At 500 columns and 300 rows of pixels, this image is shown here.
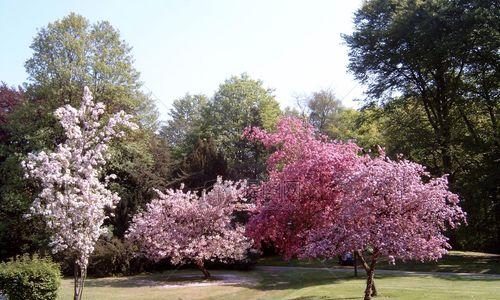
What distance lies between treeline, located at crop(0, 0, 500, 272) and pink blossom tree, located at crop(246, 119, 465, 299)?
1436 cm

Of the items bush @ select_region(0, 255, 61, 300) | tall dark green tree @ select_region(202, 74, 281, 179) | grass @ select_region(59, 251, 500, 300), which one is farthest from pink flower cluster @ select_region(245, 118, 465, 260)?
tall dark green tree @ select_region(202, 74, 281, 179)

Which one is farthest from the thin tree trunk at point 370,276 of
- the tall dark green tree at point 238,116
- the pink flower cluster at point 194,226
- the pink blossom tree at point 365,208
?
the tall dark green tree at point 238,116

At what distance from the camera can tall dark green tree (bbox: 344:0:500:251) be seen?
26.8m

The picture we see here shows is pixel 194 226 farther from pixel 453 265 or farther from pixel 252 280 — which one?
pixel 453 265

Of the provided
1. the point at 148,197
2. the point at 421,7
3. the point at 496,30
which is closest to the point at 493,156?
the point at 496,30

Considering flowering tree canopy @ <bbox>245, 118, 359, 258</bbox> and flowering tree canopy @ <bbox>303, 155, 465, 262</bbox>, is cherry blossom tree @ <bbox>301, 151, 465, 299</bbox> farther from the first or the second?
flowering tree canopy @ <bbox>245, 118, 359, 258</bbox>

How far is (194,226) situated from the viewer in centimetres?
2284

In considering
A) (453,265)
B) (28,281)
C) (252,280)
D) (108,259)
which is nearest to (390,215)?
(28,281)

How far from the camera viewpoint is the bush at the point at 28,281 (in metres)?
13.9

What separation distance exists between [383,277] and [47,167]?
1492 cm

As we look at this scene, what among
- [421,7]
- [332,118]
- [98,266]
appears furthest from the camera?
[332,118]

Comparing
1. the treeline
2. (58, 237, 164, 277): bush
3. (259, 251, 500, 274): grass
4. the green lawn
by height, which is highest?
the treeline

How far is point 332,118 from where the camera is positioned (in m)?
51.0

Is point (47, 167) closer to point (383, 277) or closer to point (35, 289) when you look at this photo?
point (35, 289)
